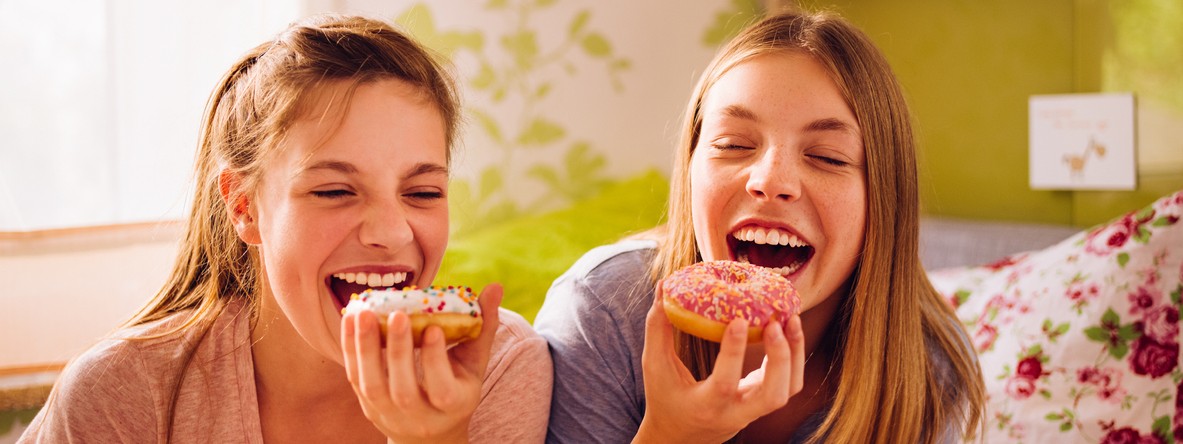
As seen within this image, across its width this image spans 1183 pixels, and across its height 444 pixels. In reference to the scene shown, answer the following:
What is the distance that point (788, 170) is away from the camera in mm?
1368

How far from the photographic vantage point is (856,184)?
4.69 ft

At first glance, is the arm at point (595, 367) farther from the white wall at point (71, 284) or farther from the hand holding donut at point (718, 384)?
the white wall at point (71, 284)

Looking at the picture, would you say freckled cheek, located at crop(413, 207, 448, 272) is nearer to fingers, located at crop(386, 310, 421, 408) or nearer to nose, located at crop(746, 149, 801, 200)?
fingers, located at crop(386, 310, 421, 408)

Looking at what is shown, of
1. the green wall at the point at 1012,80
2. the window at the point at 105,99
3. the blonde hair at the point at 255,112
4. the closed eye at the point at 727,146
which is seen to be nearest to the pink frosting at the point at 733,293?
the closed eye at the point at 727,146

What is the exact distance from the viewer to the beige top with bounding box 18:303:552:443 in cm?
132

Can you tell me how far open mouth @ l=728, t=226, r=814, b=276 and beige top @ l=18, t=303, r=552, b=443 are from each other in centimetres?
37

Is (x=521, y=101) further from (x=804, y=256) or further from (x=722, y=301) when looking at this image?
(x=722, y=301)

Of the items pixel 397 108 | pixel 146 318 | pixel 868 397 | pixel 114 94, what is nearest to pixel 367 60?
pixel 397 108

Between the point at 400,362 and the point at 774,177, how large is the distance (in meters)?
0.61

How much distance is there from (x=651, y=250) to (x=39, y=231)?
51.0 inches

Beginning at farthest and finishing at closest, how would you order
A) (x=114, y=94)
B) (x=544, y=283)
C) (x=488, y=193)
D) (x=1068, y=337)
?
1. (x=488, y=193)
2. (x=544, y=283)
3. (x=114, y=94)
4. (x=1068, y=337)

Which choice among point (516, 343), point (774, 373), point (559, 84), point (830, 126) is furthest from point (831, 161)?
point (559, 84)

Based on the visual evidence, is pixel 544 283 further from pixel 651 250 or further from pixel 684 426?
pixel 684 426

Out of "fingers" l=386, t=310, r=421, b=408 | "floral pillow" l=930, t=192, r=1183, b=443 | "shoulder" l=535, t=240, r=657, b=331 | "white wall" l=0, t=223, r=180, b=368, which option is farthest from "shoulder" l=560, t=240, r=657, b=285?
"white wall" l=0, t=223, r=180, b=368
